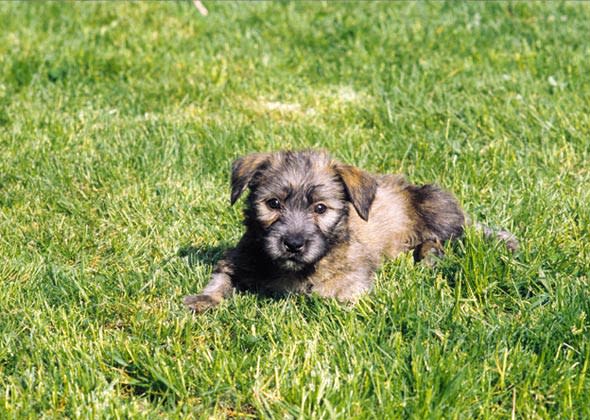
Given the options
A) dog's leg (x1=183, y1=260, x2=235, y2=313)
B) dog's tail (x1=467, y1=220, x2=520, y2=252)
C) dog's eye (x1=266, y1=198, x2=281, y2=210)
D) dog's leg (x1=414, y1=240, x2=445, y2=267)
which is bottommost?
dog's leg (x1=414, y1=240, x2=445, y2=267)

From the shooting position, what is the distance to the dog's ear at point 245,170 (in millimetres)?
4688

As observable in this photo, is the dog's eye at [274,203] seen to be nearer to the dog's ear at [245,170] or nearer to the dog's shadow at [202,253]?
the dog's ear at [245,170]

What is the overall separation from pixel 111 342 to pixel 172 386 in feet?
1.64

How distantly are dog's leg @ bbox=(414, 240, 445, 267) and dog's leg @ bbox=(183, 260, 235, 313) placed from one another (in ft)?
3.67

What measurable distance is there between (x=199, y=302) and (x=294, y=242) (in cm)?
57

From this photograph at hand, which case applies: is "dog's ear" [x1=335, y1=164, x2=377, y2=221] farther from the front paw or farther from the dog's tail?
the front paw

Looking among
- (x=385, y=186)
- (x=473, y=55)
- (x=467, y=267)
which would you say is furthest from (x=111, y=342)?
(x=473, y=55)

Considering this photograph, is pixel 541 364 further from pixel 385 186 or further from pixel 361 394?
pixel 385 186

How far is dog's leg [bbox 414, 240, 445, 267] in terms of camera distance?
16.5 ft

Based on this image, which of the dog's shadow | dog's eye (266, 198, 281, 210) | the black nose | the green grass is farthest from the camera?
the dog's shadow

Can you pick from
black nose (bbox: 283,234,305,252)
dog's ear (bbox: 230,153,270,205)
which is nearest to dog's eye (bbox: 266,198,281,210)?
dog's ear (bbox: 230,153,270,205)

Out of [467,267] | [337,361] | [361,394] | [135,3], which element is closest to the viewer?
[361,394]

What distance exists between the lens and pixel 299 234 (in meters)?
4.40

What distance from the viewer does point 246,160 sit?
193 inches
